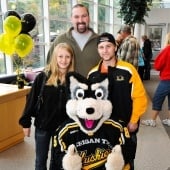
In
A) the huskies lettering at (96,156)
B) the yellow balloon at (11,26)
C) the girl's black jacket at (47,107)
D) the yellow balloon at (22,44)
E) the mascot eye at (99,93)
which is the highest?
the yellow balloon at (11,26)

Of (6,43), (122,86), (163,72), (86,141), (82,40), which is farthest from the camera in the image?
(163,72)

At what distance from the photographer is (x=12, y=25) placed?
3.36 m

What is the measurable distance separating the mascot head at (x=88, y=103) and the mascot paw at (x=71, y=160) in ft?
0.42

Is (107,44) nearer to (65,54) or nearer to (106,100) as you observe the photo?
(65,54)

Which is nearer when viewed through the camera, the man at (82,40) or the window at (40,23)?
the man at (82,40)

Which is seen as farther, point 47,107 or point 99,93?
point 47,107

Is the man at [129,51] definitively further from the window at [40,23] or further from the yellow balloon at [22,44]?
the window at [40,23]

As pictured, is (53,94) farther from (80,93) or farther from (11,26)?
(11,26)

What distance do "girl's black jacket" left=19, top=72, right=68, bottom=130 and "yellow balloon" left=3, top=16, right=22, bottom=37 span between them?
1.77 metres

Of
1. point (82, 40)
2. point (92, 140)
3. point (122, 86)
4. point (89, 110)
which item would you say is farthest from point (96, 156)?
point (82, 40)

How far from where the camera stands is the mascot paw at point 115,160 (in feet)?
4.74

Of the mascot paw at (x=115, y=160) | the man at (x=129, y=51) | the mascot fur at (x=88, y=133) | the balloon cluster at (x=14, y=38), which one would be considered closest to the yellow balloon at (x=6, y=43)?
the balloon cluster at (x=14, y=38)

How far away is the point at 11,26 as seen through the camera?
3.36m

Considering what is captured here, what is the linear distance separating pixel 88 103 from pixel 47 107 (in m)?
0.54
